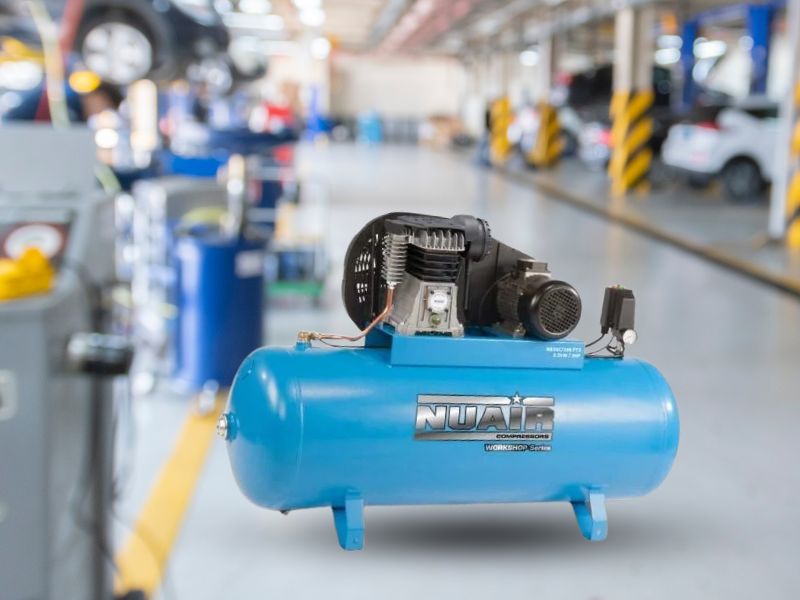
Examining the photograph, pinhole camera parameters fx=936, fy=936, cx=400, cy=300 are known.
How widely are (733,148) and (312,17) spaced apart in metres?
12.5

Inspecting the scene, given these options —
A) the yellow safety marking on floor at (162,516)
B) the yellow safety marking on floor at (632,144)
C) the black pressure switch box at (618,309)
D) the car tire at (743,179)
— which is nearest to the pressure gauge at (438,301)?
the black pressure switch box at (618,309)

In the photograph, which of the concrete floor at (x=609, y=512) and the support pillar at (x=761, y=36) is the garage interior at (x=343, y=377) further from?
the support pillar at (x=761, y=36)

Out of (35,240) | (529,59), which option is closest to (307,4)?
(529,59)

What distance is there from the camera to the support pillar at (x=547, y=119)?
16.5 metres

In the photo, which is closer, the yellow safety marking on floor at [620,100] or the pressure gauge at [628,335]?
the pressure gauge at [628,335]

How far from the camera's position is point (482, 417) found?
0.58 meters

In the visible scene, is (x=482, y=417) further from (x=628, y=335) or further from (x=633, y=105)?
(x=633, y=105)

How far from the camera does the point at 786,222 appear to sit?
761cm

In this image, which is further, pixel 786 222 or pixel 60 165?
pixel 786 222

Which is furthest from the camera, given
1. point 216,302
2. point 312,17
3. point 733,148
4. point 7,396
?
point 312,17

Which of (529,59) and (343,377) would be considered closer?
(343,377)

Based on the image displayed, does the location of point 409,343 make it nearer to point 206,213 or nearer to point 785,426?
point 785,426

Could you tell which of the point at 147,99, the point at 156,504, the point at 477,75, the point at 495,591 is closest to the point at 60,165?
the point at 495,591

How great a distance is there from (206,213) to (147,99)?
3875 mm
